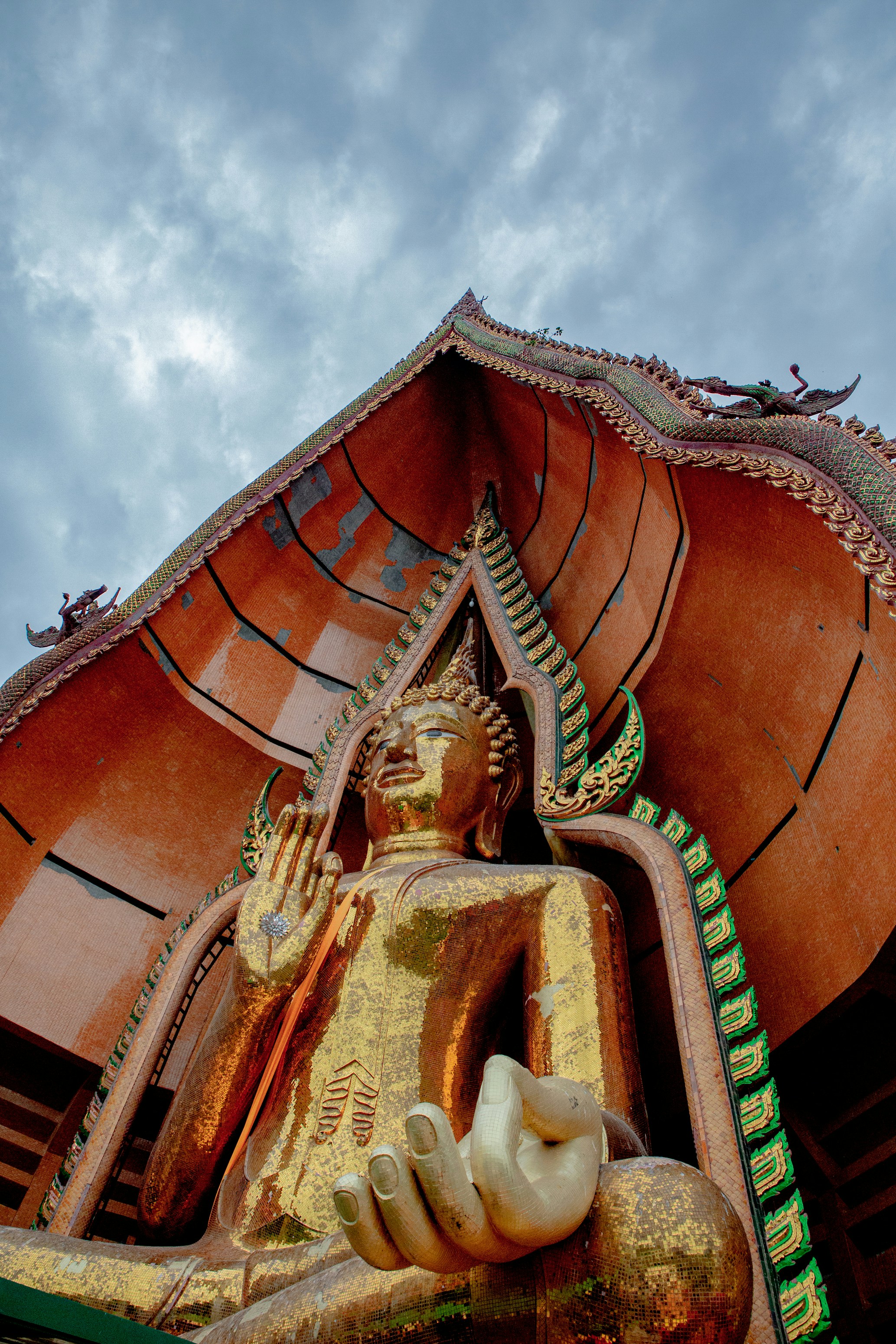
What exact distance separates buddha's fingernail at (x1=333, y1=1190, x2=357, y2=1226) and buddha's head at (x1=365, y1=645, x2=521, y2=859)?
6.42 feet

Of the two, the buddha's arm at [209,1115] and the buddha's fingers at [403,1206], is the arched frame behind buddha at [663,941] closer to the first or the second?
the buddha's arm at [209,1115]

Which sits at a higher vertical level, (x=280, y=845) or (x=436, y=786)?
(x=436, y=786)

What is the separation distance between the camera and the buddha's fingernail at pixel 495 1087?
1013mm

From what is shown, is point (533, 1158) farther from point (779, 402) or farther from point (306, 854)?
point (779, 402)

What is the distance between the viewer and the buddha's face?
3.03m

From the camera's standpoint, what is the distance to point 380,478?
15.8ft

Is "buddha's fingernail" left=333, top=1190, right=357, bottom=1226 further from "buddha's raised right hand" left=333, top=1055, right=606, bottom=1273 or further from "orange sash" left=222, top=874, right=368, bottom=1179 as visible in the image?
"orange sash" left=222, top=874, right=368, bottom=1179

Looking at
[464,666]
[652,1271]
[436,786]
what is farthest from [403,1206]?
[464,666]

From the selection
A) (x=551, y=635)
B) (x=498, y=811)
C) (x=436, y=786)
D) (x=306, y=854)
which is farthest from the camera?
(x=551, y=635)

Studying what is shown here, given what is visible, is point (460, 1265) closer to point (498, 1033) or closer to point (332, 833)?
point (498, 1033)

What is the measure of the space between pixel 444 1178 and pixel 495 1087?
0.11m

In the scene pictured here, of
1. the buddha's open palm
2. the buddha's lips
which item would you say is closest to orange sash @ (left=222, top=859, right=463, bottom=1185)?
the buddha's open palm

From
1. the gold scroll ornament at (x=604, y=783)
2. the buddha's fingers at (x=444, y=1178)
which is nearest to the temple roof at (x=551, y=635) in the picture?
the gold scroll ornament at (x=604, y=783)

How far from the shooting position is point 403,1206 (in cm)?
96
